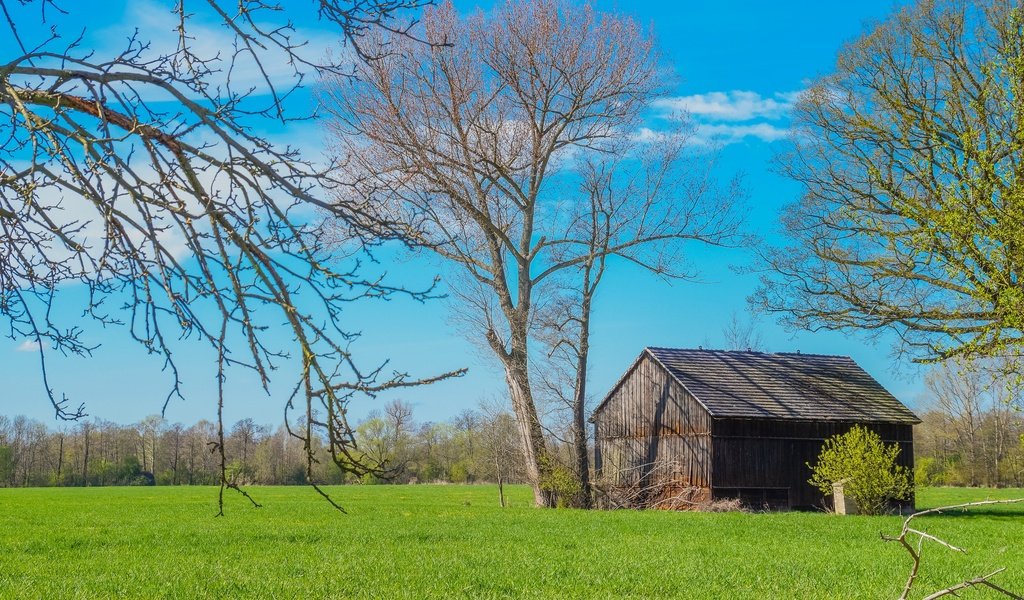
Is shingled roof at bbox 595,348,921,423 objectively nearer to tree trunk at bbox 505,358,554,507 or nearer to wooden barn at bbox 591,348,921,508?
wooden barn at bbox 591,348,921,508

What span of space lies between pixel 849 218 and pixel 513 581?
56.5 ft

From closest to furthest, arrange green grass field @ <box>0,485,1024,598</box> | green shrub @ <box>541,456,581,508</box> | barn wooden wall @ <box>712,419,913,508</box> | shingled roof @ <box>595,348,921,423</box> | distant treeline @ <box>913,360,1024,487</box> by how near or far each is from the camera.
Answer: green grass field @ <box>0,485,1024,598</box>, green shrub @ <box>541,456,581,508</box>, barn wooden wall @ <box>712,419,913,508</box>, shingled roof @ <box>595,348,921,423</box>, distant treeline @ <box>913,360,1024,487</box>

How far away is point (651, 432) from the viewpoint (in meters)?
31.0

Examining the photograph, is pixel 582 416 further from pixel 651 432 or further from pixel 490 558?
pixel 490 558

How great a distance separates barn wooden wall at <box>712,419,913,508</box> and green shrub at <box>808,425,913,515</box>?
50.8 inches

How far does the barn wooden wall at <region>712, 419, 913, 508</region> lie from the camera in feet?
93.4

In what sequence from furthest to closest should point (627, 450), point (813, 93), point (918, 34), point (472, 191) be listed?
1. point (627, 450)
2. point (472, 191)
3. point (813, 93)
4. point (918, 34)

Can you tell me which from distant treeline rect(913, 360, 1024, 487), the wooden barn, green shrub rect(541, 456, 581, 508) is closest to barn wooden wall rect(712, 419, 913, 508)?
the wooden barn

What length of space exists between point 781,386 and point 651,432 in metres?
4.71

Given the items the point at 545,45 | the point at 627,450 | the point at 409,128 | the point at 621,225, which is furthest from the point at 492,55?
the point at 627,450

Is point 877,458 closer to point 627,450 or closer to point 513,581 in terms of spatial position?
point 627,450

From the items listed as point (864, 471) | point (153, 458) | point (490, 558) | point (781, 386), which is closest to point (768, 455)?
point (781, 386)

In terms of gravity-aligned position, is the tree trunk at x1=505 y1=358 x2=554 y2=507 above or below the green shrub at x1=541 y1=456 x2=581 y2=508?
above

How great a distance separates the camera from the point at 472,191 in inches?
1101
